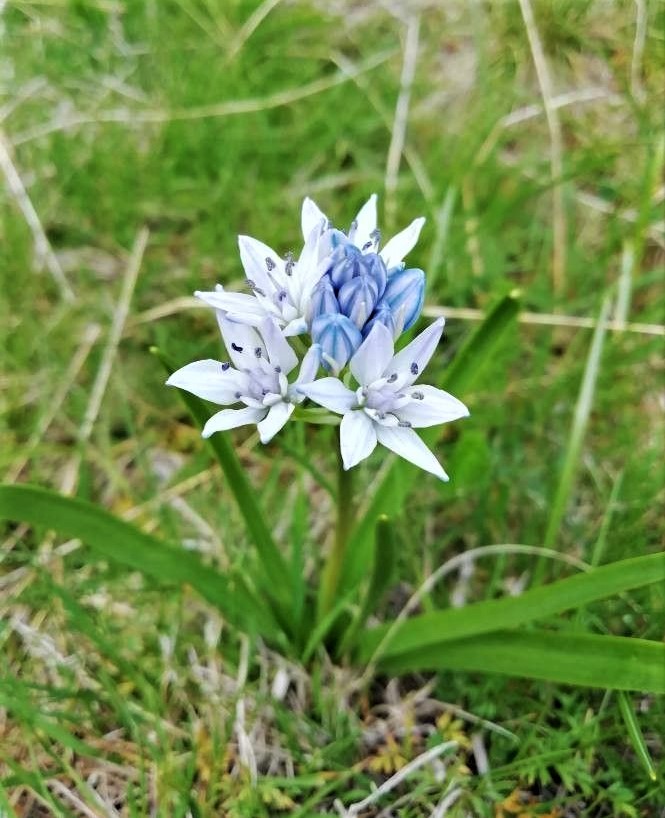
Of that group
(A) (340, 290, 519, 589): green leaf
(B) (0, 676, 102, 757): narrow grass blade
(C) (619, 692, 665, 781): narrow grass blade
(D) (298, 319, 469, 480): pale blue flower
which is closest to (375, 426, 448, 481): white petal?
(D) (298, 319, 469, 480): pale blue flower

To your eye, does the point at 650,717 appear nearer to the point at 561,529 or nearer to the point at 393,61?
the point at 561,529

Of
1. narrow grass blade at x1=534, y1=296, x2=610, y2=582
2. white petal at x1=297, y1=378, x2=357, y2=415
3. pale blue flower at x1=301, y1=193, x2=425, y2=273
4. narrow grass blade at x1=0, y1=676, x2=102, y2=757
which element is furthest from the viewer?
narrow grass blade at x1=534, y1=296, x2=610, y2=582

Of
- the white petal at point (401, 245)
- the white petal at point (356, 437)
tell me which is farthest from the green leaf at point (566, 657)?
the white petal at point (401, 245)

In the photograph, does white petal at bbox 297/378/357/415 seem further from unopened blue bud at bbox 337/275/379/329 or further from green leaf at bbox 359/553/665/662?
green leaf at bbox 359/553/665/662

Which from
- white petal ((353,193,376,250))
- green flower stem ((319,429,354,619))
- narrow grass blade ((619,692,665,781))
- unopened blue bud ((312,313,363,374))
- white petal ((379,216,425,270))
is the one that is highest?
white petal ((353,193,376,250))

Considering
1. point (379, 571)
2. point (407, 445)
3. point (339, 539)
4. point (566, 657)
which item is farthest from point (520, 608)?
point (407, 445)

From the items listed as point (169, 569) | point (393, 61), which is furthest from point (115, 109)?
point (169, 569)
